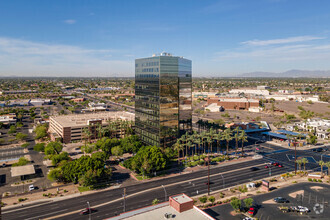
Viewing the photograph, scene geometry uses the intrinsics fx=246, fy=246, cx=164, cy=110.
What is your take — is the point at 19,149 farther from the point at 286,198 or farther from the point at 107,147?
the point at 286,198

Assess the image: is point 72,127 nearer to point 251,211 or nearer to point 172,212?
point 172,212

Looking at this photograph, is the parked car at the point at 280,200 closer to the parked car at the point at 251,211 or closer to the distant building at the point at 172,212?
the parked car at the point at 251,211

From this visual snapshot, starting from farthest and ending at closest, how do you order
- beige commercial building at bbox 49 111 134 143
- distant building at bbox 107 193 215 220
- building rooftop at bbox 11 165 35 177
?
beige commercial building at bbox 49 111 134 143 → building rooftop at bbox 11 165 35 177 → distant building at bbox 107 193 215 220

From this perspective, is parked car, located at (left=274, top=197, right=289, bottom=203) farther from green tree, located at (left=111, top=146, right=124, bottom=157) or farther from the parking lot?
green tree, located at (left=111, top=146, right=124, bottom=157)

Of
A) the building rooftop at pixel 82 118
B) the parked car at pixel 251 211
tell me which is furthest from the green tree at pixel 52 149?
the parked car at pixel 251 211

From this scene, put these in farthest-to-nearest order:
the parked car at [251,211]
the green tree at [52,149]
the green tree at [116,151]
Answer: the green tree at [52,149] → the green tree at [116,151] → the parked car at [251,211]

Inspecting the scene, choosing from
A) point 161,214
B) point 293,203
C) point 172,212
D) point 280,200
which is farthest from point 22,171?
point 293,203

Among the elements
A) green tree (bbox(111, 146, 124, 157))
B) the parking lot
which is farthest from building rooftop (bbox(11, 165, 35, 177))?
the parking lot
